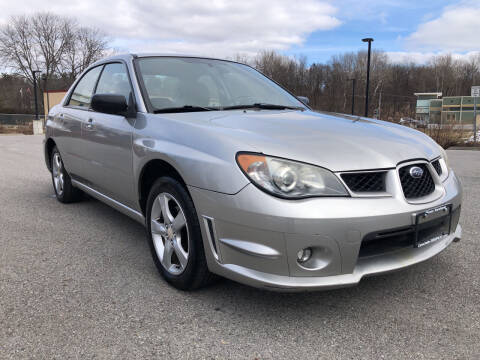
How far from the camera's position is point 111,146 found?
3.33 m

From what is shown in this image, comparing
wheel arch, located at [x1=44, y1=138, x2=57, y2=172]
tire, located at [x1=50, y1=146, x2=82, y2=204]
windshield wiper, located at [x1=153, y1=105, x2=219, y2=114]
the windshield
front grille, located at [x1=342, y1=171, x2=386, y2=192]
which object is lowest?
tire, located at [x1=50, y1=146, x2=82, y2=204]

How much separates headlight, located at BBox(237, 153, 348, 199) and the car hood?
0.05 metres

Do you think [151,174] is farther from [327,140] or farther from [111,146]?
[327,140]

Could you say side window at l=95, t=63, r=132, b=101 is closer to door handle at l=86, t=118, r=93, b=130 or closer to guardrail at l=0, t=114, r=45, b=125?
door handle at l=86, t=118, r=93, b=130

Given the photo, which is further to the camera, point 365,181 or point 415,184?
point 415,184

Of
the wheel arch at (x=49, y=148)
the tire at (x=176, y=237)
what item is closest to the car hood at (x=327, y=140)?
the tire at (x=176, y=237)

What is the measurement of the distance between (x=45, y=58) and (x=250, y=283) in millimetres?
61880

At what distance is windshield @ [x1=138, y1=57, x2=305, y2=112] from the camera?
315 cm

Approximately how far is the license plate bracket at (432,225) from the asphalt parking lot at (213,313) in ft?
1.36

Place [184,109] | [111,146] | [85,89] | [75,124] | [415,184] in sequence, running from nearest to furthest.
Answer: [415,184], [184,109], [111,146], [75,124], [85,89]

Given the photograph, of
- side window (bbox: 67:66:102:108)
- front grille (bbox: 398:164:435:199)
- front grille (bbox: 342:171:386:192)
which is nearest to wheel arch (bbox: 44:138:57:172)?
side window (bbox: 67:66:102:108)

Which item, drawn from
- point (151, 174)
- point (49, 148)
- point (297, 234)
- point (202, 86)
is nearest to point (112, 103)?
point (151, 174)

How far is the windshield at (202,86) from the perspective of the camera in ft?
10.3

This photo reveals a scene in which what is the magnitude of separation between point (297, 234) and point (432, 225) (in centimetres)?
88
